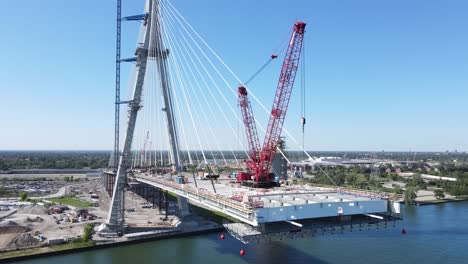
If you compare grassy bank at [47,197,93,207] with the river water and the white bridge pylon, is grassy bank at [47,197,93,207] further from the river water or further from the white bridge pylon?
the river water

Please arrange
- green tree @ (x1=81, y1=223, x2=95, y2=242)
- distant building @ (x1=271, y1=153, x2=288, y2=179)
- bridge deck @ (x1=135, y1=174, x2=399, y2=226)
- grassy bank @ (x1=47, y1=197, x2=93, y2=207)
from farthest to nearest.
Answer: grassy bank @ (x1=47, y1=197, x2=93, y2=207) → distant building @ (x1=271, y1=153, x2=288, y2=179) → green tree @ (x1=81, y1=223, x2=95, y2=242) → bridge deck @ (x1=135, y1=174, x2=399, y2=226)

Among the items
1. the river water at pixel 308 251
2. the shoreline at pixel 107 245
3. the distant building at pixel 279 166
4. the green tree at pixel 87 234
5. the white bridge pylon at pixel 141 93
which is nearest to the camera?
the river water at pixel 308 251

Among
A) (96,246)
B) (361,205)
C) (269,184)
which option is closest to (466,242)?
(269,184)

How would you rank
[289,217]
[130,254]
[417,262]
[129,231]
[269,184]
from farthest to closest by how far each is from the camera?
[129,231]
[269,184]
[130,254]
[417,262]
[289,217]

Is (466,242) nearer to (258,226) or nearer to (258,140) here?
(258,140)

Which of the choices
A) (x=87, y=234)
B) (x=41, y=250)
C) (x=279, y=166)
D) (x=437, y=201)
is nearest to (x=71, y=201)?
(x=87, y=234)

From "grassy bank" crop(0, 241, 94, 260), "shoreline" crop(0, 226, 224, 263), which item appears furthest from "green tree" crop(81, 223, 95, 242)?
"shoreline" crop(0, 226, 224, 263)

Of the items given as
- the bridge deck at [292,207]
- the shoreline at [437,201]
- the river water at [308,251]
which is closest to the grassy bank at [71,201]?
the river water at [308,251]

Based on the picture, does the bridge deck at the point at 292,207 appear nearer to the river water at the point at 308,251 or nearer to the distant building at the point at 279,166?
the river water at the point at 308,251
